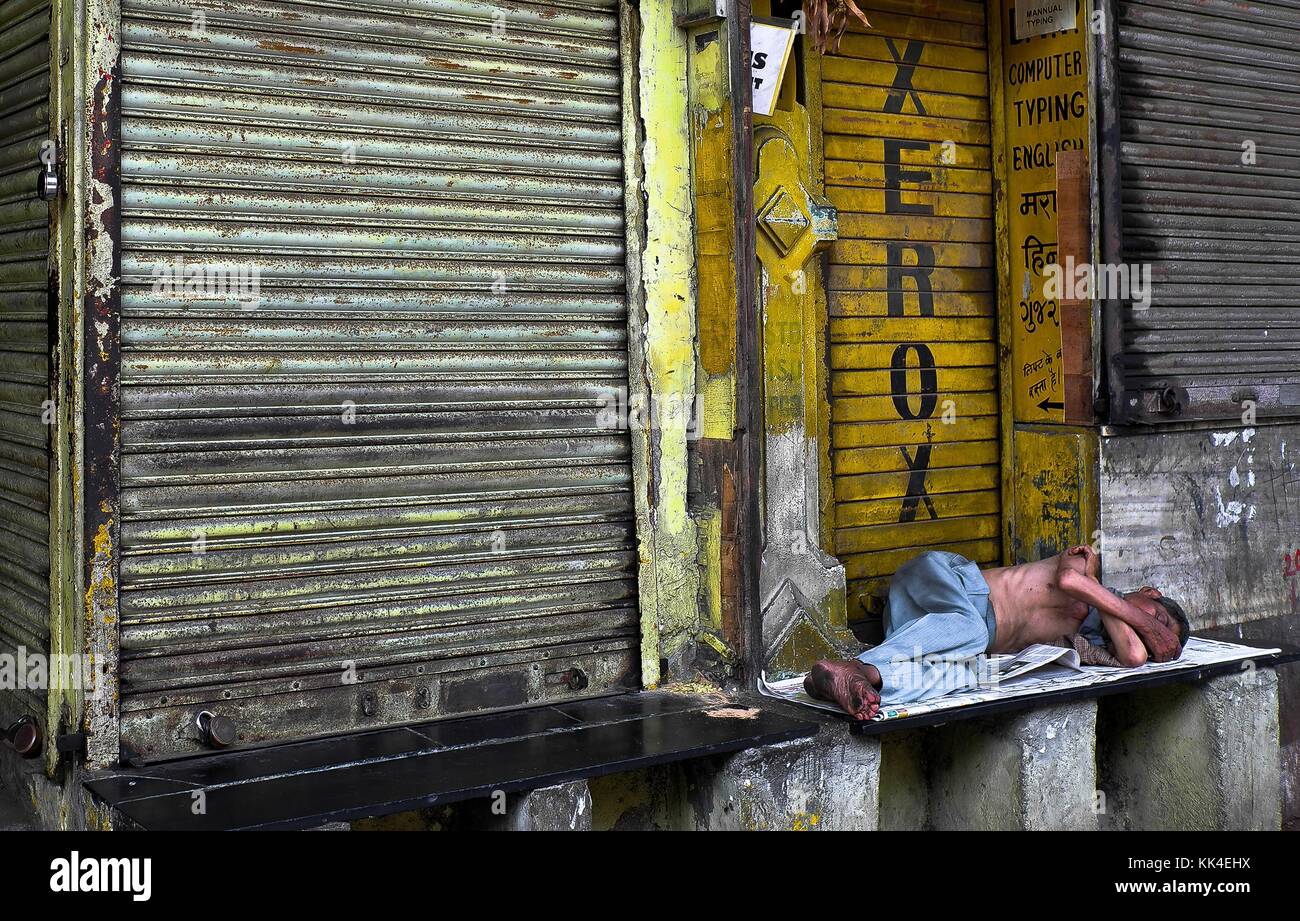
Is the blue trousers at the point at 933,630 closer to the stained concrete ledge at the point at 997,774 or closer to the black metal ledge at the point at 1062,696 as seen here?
the black metal ledge at the point at 1062,696

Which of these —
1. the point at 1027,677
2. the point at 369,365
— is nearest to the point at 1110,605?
the point at 1027,677

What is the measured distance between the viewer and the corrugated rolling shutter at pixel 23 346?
479cm

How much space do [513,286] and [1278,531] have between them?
180 inches

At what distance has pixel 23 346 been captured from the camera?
496 cm

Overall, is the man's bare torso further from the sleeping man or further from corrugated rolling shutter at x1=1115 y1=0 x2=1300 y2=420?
corrugated rolling shutter at x1=1115 y1=0 x2=1300 y2=420

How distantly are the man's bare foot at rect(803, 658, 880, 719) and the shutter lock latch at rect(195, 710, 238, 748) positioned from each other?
2156 mm

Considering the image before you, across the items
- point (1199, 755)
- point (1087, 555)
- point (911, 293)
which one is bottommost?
point (1199, 755)

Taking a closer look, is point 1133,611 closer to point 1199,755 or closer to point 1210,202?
point 1199,755

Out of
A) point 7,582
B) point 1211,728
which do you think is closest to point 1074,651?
point 1211,728

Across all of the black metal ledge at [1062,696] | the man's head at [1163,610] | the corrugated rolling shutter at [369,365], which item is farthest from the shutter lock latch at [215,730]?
the man's head at [1163,610]

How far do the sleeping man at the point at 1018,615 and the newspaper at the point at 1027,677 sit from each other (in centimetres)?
6

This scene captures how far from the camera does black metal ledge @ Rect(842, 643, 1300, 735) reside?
5117 millimetres

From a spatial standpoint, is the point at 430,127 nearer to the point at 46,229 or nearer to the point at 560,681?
the point at 46,229

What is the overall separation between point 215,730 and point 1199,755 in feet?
14.0
